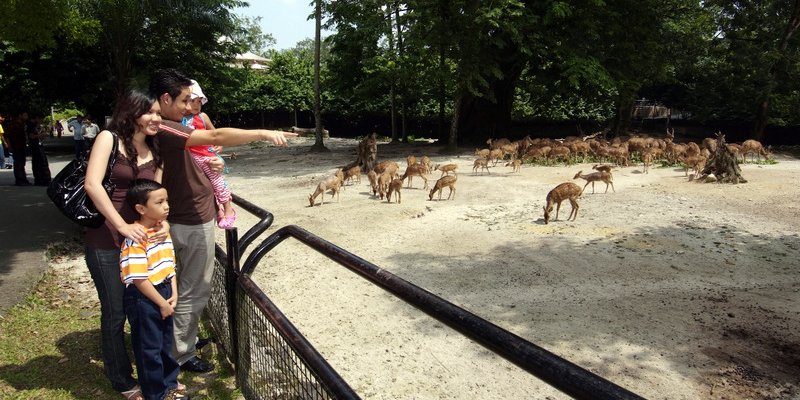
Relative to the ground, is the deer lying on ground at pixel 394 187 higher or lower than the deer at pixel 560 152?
lower

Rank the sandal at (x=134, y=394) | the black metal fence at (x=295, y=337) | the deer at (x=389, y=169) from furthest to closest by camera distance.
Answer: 1. the deer at (x=389, y=169)
2. the sandal at (x=134, y=394)
3. the black metal fence at (x=295, y=337)

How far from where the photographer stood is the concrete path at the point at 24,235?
5789mm

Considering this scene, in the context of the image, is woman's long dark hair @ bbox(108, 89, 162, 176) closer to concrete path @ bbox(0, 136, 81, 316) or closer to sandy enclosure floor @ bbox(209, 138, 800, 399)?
sandy enclosure floor @ bbox(209, 138, 800, 399)

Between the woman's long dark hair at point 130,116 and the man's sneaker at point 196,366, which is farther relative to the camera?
the man's sneaker at point 196,366

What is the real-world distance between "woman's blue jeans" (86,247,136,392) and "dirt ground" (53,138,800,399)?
1.62 metres

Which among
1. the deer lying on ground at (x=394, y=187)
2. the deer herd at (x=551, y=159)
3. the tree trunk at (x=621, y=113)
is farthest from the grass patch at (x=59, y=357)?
the tree trunk at (x=621, y=113)

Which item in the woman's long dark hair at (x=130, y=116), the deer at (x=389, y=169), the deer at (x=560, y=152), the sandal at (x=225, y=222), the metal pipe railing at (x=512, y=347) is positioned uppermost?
the woman's long dark hair at (x=130, y=116)

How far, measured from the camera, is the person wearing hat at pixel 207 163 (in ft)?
11.8

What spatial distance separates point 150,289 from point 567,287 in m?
4.75

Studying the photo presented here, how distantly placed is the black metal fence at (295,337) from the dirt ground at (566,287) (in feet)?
3.19

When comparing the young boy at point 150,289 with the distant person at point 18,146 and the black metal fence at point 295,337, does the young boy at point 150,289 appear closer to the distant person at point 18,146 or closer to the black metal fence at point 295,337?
the black metal fence at point 295,337

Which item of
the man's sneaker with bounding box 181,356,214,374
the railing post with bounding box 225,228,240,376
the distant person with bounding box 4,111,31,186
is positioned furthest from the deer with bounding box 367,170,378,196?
the railing post with bounding box 225,228,240,376

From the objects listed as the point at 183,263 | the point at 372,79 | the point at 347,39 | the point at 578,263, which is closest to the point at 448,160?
the point at 372,79

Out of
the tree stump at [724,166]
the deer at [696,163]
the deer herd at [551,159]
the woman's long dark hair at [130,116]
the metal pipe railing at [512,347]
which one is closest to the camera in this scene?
the metal pipe railing at [512,347]
